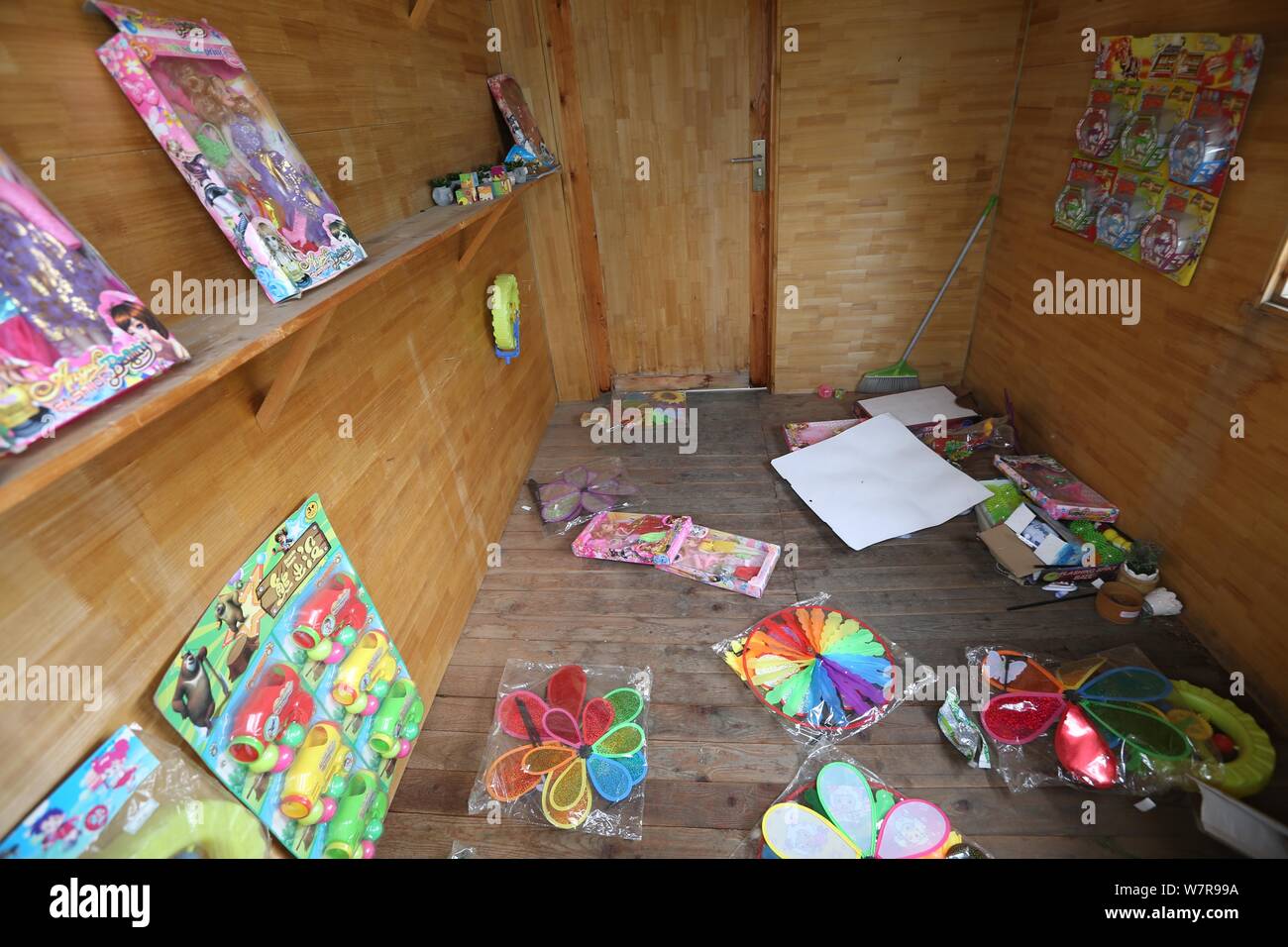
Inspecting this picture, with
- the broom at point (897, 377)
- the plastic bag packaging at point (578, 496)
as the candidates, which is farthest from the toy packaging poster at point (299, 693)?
the broom at point (897, 377)

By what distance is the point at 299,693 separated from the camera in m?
1.29

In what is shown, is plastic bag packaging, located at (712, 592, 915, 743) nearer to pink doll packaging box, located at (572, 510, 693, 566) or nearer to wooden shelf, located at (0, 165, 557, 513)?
pink doll packaging box, located at (572, 510, 693, 566)

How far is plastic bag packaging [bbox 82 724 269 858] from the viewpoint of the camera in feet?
2.95

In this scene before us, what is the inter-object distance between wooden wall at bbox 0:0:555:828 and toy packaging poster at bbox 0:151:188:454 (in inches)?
7.1

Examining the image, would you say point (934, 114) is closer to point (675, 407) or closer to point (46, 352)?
point (675, 407)

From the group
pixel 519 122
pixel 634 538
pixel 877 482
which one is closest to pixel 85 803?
pixel 634 538

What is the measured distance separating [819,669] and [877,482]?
102 cm

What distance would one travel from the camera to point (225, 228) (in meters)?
1.06

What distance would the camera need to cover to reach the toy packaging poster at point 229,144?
97 cm

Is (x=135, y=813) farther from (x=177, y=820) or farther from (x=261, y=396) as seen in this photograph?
(x=261, y=396)

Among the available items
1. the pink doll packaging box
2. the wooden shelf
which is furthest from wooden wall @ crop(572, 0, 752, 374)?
the wooden shelf

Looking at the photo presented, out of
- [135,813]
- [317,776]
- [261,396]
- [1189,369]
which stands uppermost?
[261,396]

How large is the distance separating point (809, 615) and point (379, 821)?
4.42ft
